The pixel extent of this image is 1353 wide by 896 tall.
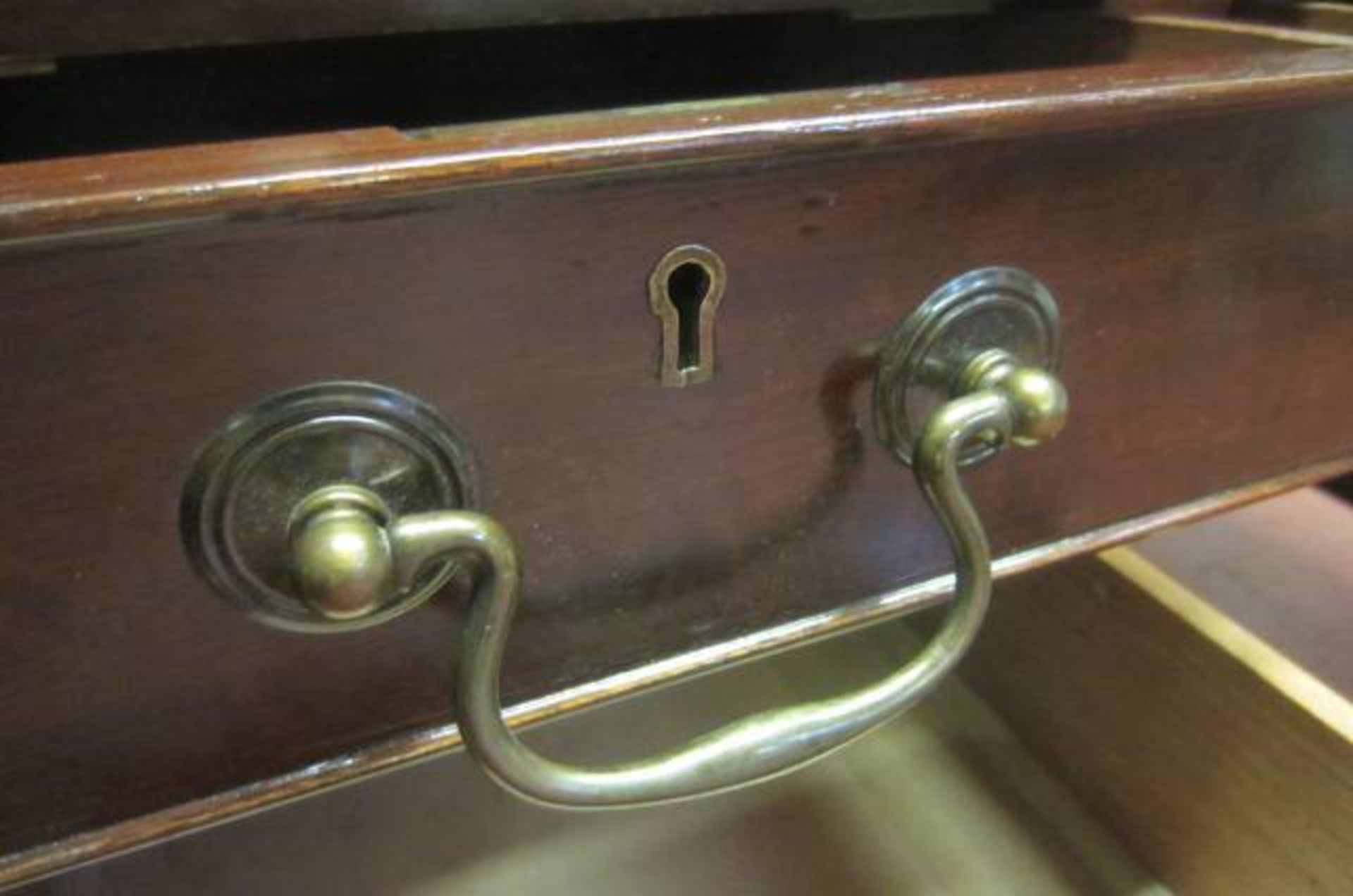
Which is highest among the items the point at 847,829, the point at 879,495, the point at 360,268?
the point at 360,268

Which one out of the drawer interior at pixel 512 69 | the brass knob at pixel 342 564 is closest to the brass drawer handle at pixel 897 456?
the brass knob at pixel 342 564

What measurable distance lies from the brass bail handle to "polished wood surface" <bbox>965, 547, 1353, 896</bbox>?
0.85 ft

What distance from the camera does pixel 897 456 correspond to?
1.32ft

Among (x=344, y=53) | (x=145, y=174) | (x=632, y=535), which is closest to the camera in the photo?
(x=145, y=174)

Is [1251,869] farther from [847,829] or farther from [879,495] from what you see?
[879,495]

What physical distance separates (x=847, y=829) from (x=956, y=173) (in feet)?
1.29

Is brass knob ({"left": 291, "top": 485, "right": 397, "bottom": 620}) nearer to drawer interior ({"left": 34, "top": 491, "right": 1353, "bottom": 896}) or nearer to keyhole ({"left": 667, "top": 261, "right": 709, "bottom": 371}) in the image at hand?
keyhole ({"left": 667, "top": 261, "right": 709, "bottom": 371})

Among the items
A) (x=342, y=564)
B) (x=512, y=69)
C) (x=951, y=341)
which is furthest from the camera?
(x=512, y=69)

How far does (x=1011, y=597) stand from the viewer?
74cm

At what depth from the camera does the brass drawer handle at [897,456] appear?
11.6 inches

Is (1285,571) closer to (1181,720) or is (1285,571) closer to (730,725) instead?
(1181,720)

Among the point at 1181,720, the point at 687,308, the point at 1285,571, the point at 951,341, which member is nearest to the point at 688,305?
the point at 687,308

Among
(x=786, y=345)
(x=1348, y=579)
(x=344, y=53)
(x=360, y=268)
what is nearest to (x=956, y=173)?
(x=786, y=345)

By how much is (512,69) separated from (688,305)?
0.29m
